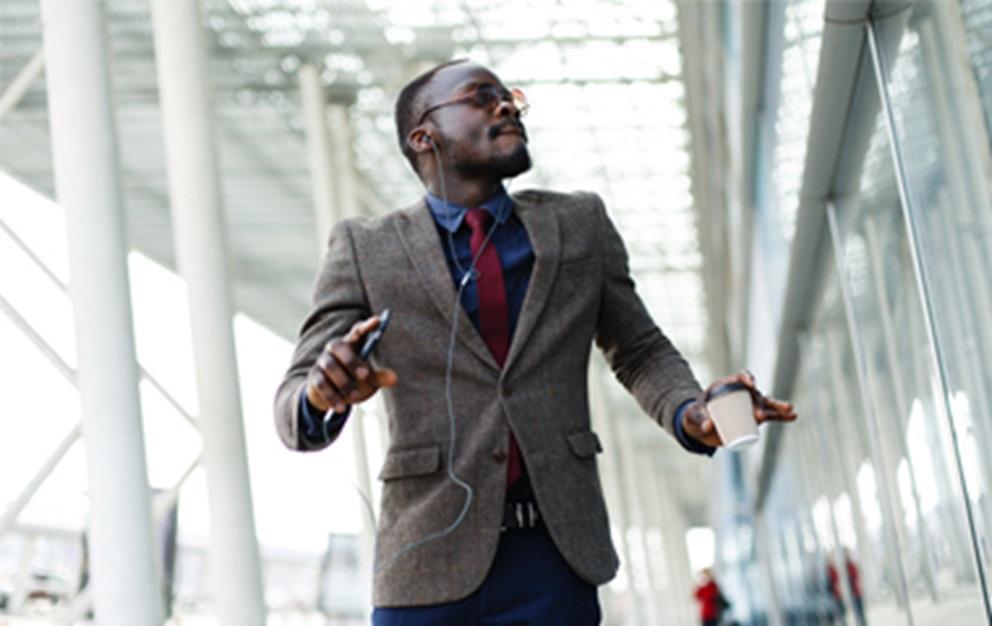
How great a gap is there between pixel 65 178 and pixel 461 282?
5.97 meters

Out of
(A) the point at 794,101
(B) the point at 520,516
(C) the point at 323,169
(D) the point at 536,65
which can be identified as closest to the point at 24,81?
(A) the point at 794,101

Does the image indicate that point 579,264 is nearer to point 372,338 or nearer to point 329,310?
point 329,310

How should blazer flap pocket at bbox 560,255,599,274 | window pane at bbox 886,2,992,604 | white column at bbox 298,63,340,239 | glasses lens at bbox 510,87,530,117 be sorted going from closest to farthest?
blazer flap pocket at bbox 560,255,599,274 → glasses lens at bbox 510,87,530,117 → window pane at bbox 886,2,992,604 → white column at bbox 298,63,340,239

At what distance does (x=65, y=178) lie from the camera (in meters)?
8.33

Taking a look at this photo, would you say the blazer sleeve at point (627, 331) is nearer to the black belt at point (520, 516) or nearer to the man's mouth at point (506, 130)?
the man's mouth at point (506, 130)

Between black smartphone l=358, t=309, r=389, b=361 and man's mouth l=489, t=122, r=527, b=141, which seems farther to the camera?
man's mouth l=489, t=122, r=527, b=141

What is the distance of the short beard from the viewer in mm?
2965

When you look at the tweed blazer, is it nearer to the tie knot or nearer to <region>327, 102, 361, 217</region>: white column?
the tie knot

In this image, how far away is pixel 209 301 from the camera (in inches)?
439

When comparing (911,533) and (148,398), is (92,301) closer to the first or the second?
(911,533)

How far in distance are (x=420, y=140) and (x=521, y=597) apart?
3.19ft

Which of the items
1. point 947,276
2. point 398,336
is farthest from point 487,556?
point 947,276

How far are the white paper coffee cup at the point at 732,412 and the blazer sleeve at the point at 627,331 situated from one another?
1.00 ft

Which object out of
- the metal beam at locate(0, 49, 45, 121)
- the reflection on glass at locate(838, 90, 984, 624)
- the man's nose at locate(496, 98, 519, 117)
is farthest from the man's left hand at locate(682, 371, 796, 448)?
the metal beam at locate(0, 49, 45, 121)
